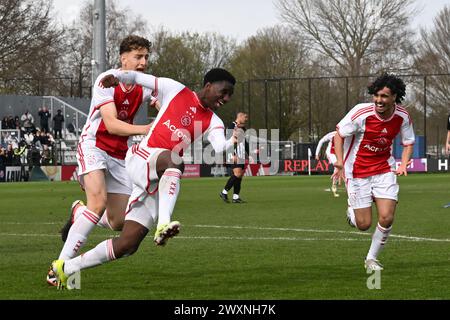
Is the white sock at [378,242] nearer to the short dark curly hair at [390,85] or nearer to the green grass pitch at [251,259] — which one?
the green grass pitch at [251,259]

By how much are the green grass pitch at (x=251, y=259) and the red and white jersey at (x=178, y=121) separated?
1.40 metres

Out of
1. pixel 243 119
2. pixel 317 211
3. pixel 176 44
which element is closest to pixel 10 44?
pixel 176 44

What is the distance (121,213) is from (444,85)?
6420cm

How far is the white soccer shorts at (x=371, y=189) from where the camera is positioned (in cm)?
1185

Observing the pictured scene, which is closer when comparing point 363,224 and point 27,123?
point 363,224

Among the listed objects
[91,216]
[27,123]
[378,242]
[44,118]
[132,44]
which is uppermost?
[44,118]

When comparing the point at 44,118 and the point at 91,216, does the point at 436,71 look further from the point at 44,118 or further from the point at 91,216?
the point at 91,216

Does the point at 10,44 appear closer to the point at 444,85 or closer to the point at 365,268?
the point at 444,85

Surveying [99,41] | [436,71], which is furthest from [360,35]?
[99,41]

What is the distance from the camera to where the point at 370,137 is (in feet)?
39.3

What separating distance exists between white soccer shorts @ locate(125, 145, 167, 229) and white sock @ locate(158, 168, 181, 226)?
0.12 metres

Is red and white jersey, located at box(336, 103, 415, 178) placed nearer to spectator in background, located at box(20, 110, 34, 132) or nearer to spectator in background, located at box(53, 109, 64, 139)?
spectator in background, located at box(20, 110, 34, 132)

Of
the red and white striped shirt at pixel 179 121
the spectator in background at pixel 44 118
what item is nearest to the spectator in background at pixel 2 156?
the spectator in background at pixel 44 118

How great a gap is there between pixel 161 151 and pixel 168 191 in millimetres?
444
